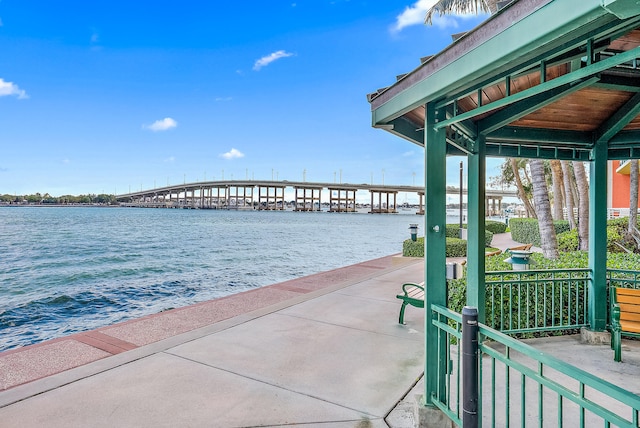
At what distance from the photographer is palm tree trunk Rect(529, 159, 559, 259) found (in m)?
9.13

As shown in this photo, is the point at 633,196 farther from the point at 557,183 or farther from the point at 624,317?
the point at 624,317

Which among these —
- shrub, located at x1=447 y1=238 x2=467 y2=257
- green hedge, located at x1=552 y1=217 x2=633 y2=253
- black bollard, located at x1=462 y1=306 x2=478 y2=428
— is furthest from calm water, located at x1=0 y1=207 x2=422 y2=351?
green hedge, located at x1=552 y1=217 x2=633 y2=253

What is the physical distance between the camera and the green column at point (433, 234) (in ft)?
10.8

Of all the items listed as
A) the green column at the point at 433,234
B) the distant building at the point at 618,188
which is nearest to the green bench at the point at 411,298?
the green column at the point at 433,234

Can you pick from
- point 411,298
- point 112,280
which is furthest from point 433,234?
point 112,280

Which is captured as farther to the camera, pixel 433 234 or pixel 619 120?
pixel 619 120

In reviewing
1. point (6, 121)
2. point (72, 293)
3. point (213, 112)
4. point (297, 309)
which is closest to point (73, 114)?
point (6, 121)

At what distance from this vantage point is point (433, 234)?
3.36 meters

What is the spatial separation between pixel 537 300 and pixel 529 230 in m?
18.2

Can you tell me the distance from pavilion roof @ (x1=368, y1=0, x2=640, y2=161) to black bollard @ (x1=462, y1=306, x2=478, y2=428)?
1.45 metres

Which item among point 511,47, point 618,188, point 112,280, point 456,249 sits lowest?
point 112,280

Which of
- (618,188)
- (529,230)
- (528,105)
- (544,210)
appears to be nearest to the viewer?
(528,105)

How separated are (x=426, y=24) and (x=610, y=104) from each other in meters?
17.5

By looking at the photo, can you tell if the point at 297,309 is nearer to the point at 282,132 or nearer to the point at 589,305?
the point at 589,305
